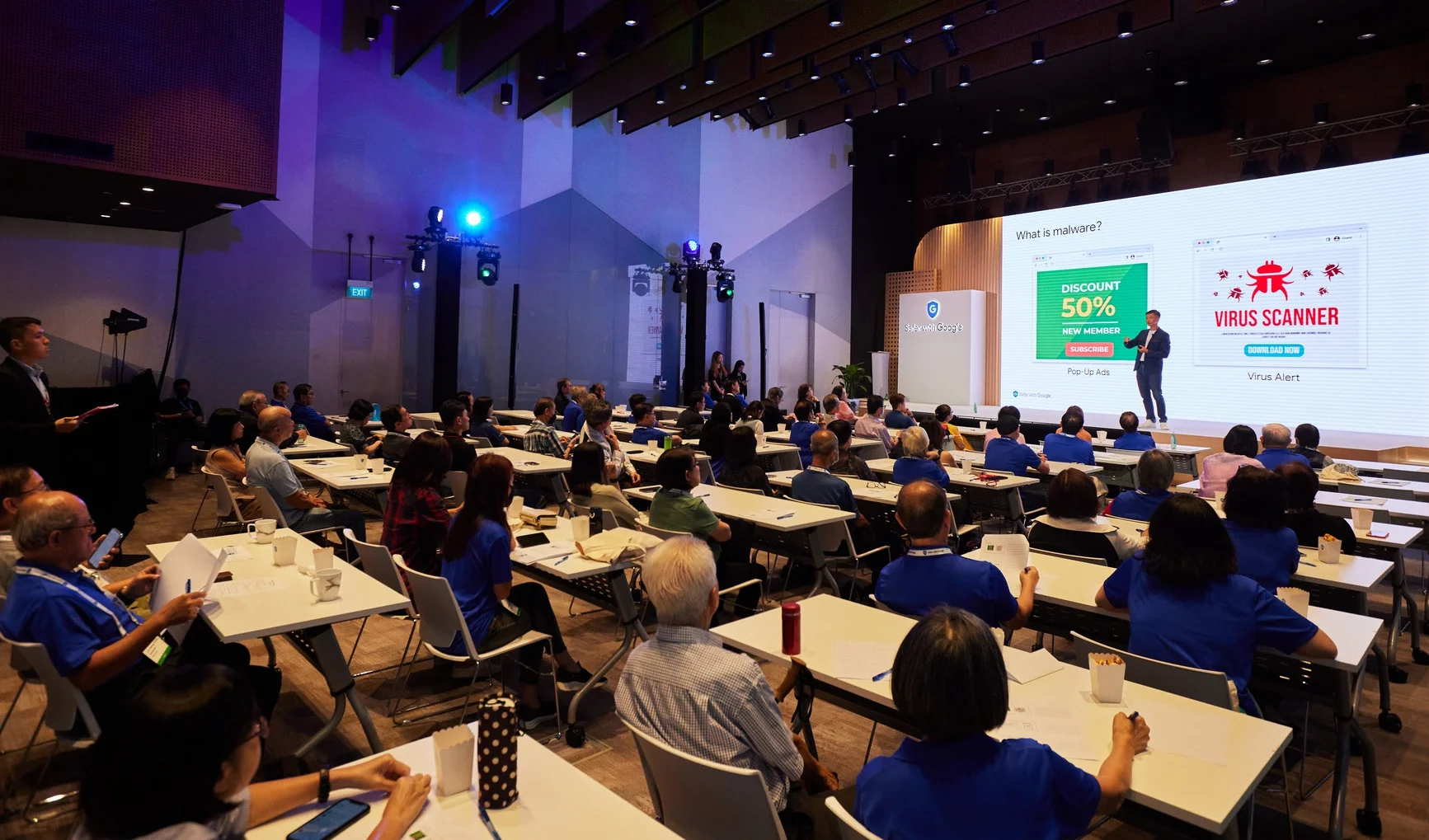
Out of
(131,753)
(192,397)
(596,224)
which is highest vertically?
(596,224)

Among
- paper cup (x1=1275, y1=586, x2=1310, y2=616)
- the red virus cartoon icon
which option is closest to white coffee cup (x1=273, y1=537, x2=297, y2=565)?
paper cup (x1=1275, y1=586, x2=1310, y2=616)

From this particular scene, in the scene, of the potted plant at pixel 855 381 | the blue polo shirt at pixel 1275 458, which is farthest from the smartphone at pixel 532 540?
the potted plant at pixel 855 381

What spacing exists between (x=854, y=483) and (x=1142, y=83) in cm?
1031

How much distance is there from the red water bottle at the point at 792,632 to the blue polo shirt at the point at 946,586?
1.64 ft

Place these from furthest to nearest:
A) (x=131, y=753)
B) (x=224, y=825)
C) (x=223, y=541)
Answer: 1. (x=223, y=541)
2. (x=224, y=825)
3. (x=131, y=753)

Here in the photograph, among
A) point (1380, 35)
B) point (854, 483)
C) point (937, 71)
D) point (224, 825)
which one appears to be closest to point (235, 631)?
point (224, 825)

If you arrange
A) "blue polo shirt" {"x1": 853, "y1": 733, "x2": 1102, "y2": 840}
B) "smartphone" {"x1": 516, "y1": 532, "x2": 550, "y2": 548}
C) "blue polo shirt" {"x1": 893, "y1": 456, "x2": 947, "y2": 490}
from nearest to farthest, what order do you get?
1. "blue polo shirt" {"x1": 853, "y1": 733, "x2": 1102, "y2": 840}
2. "smartphone" {"x1": 516, "y1": 532, "x2": 550, "y2": 548}
3. "blue polo shirt" {"x1": 893, "y1": 456, "x2": 947, "y2": 490}

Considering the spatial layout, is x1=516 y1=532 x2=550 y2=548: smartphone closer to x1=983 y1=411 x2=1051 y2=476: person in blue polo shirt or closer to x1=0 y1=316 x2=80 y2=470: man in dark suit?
x1=0 y1=316 x2=80 y2=470: man in dark suit

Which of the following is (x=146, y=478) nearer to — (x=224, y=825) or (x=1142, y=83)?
(x=224, y=825)

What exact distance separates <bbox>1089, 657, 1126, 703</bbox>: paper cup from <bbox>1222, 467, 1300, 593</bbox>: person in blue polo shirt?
1368mm

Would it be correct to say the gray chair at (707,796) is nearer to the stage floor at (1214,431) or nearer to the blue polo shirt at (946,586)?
the blue polo shirt at (946,586)

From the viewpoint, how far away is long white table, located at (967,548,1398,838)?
2680mm

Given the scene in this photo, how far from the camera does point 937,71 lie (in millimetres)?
11961

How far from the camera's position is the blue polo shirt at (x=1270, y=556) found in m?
3.22
